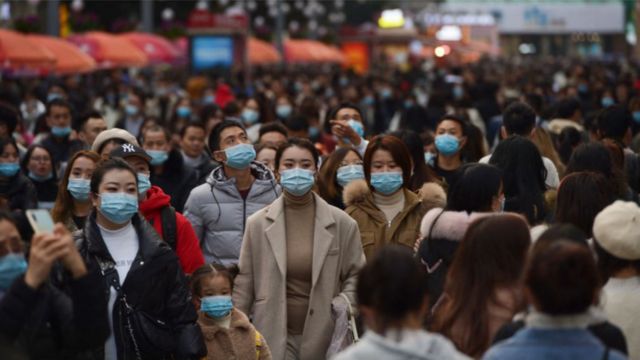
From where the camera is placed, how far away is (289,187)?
28.5ft

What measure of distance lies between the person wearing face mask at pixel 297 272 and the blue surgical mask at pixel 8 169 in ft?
9.08

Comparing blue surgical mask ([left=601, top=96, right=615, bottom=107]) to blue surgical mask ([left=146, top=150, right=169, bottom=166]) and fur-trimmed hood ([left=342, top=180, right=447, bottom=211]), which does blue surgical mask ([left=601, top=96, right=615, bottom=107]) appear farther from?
fur-trimmed hood ([left=342, top=180, right=447, bottom=211])

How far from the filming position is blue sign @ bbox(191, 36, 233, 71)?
38969 millimetres

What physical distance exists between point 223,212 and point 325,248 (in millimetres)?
1787

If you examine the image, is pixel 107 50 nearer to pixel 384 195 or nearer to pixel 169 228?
pixel 384 195

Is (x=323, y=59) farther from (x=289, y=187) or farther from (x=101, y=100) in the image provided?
(x=289, y=187)

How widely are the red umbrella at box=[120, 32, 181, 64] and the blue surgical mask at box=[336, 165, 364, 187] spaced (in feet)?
90.6

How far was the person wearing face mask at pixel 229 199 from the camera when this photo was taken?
10023 millimetres

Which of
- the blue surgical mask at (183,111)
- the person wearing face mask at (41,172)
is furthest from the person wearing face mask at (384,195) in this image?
the blue surgical mask at (183,111)

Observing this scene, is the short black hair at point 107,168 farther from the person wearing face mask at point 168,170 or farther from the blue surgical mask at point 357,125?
the blue surgical mask at point 357,125

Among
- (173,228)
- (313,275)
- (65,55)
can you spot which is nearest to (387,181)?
(313,275)

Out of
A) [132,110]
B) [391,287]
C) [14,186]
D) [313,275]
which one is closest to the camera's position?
[391,287]

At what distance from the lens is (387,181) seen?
9375mm

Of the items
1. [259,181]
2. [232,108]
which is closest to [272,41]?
[232,108]
